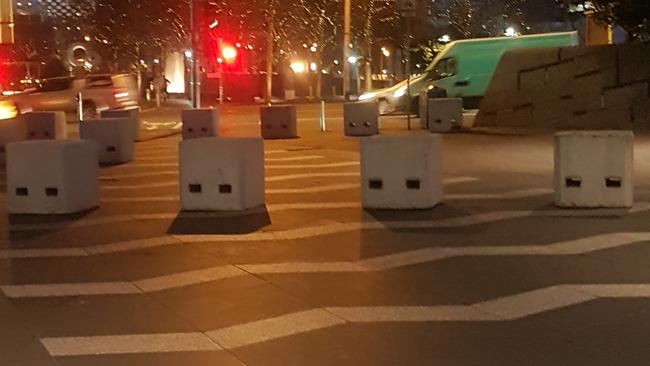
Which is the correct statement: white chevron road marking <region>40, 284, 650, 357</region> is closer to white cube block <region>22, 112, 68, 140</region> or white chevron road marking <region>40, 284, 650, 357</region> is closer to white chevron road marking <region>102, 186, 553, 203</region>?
white chevron road marking <region>102, 186, 553, 203</region>

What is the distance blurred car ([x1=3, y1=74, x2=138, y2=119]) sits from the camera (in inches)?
1534

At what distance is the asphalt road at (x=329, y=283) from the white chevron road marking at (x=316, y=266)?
20 mm

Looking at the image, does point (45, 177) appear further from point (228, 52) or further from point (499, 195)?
point (228, 52)

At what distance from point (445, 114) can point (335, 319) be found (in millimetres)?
21462

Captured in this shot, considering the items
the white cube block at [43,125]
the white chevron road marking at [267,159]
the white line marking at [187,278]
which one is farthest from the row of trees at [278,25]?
the white line marking at [187,278]

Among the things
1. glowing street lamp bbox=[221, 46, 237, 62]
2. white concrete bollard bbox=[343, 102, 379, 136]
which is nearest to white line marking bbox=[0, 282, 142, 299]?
white concrete bollard bbox=[343, 102, 379, 136]

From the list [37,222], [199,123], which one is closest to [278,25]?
[199,123]

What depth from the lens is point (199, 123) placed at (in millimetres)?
26344

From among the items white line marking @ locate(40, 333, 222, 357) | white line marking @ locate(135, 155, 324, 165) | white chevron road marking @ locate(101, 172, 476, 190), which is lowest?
white line marking @ locate(40, 333, 222, 357)

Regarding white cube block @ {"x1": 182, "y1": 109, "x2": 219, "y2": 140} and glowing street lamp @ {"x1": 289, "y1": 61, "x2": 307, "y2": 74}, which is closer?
white cube block @ {"x1": 182, "y1": 109, "x2": 219, "y2": 140}

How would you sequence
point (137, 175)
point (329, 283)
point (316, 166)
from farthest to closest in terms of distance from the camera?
point (316, 166), point (137, 175), point (329, 283)

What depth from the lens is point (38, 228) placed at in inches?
508

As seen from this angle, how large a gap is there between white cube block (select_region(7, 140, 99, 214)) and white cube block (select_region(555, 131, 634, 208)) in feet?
19.8

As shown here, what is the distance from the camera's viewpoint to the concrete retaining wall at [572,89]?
27828 mm
